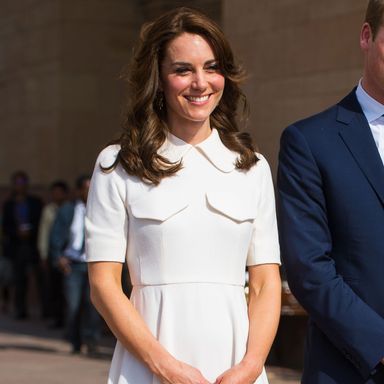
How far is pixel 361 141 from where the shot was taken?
11.6 ft

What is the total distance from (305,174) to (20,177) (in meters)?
11.3

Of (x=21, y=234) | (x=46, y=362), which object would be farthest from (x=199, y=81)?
(x=21, y=234)

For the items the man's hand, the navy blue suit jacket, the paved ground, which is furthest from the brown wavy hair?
the man's hand

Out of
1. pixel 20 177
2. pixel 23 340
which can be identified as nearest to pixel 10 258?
pixel 20 177

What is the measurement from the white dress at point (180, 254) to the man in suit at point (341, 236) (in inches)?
7.3

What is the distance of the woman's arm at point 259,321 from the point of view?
3.35 m

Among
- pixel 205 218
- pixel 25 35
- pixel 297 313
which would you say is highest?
pixel 25 35

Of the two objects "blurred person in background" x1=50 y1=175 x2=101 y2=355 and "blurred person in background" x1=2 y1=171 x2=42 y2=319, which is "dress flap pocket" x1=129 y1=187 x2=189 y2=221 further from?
"blurred person in background" x1=2 y1=171 x2=42 y2=319

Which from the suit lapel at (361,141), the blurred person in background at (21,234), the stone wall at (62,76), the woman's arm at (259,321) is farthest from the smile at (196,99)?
the stone wall at (62,76)

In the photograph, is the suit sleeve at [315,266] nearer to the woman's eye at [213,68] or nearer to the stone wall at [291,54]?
the woman's eye at [213,68]

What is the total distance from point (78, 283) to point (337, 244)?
8254mm

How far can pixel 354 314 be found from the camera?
3.34 m

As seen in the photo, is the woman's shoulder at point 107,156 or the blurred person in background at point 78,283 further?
the blurred person in background at point 78,283

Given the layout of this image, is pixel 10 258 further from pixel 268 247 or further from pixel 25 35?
pixel 268 247
